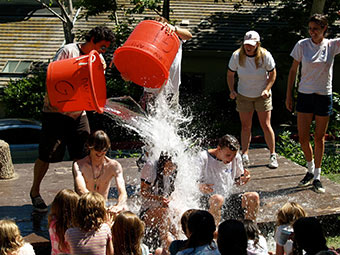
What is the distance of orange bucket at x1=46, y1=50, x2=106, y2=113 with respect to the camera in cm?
460

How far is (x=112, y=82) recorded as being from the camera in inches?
580

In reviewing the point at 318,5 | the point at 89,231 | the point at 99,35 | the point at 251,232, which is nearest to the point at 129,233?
the point at 89,231

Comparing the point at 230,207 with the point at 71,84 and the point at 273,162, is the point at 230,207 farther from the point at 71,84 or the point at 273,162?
the point at 71,84

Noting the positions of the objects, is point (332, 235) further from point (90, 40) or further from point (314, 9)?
point (314, 9)

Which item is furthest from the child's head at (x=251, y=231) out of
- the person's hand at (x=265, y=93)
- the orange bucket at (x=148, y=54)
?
the person's hand at (x=265, y=93)

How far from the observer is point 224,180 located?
5125 mm

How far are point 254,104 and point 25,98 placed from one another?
379 inches

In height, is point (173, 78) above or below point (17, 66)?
above

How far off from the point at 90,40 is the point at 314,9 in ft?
29.2

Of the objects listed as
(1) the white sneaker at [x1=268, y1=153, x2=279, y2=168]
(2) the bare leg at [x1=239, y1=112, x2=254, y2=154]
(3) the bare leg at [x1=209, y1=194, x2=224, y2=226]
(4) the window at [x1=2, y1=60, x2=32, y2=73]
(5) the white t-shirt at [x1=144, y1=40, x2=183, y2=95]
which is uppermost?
(5) the white t-shirt at [x1=144, y1=40, x2=183, y2=95]

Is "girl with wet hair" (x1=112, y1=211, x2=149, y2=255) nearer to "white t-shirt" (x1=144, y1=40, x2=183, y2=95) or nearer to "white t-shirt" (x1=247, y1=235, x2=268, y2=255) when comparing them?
"white t-shirt" (x1=247, y1=235, x2=268, y2=255)

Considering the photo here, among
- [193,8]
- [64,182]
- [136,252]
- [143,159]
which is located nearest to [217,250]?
[136,252]

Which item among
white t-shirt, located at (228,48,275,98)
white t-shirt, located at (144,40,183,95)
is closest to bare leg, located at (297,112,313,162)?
white t-shirt, located at (228,48,275,98)

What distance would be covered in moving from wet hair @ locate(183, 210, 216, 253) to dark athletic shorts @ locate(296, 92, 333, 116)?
110 inches
